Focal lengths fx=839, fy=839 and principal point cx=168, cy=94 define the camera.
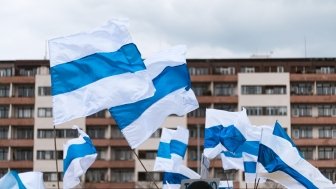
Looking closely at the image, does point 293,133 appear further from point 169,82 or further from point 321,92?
point 169,82

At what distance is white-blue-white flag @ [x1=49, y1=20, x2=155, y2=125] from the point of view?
48.6 ft

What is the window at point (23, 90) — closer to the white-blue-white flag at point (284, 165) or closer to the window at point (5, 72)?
the window at point (5, 72)

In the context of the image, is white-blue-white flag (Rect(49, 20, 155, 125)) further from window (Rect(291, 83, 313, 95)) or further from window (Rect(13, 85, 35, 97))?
window (Rect(13, 85, 35, 97))

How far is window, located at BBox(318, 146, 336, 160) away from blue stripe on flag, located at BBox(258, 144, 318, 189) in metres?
69.0

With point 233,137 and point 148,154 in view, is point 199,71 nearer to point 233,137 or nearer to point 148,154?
point 148,154

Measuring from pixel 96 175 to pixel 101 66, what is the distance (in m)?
73.5

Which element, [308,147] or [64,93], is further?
[308,147]

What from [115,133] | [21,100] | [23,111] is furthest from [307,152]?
[21,100]

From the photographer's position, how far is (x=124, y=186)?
87750 mm

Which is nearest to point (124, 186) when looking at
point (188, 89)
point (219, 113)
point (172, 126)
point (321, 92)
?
point (172, 126)

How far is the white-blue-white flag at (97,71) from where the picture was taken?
1483 cm

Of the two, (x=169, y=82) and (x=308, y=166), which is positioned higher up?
(x=169, y=82)

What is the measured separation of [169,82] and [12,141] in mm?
73687

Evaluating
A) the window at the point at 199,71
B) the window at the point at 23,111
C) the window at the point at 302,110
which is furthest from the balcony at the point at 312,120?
the window at the point at 23,111
